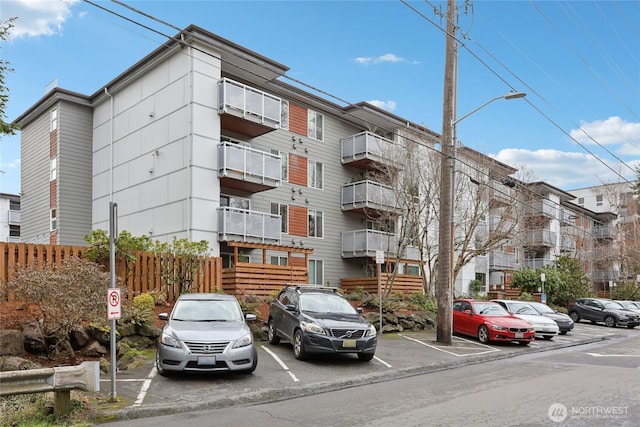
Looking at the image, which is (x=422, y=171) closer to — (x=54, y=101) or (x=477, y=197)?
(x=477, y=197)

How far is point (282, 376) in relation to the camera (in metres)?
11.7

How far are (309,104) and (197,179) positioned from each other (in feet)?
31.0

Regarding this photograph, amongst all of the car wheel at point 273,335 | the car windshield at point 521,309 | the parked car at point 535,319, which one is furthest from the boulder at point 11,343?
the car windshield at point 521,309

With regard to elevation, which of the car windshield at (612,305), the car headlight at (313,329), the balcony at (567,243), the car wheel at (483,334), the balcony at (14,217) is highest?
the balcony at (14,217)

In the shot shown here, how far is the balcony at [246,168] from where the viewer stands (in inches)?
929

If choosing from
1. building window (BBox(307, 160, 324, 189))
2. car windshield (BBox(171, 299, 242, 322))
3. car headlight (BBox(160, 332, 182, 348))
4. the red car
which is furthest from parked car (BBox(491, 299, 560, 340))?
car headlight (BBox(160, 332, 182, 348))

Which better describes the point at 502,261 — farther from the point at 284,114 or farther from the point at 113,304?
the point at 113,304

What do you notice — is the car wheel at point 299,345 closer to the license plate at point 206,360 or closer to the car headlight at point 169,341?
the license plate at point 206,360

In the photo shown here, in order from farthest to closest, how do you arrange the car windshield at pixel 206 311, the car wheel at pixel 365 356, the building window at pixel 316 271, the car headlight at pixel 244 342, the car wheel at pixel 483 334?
the building window at pixel 316 271, the car wheel at pixel 483 334, the car wheel at pixel 365 356, the car windshield at pixel 206 311, the car headlight at pixel 244 342

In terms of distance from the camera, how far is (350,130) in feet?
108

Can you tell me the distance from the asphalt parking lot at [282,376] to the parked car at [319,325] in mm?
406

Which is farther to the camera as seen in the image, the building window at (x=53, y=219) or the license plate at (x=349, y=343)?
A: the building window at (x=53, y=219)

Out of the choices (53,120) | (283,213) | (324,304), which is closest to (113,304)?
(324,304)

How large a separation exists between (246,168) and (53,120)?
39.6 feet
